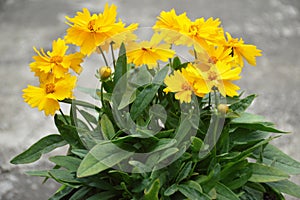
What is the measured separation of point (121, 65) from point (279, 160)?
0.35 meters

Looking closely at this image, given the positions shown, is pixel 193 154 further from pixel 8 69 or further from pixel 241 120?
pixel 8 69

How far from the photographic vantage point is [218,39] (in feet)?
2.95

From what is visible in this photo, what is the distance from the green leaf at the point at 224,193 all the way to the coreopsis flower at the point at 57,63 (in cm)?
31

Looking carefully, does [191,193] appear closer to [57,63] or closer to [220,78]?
[220,78]

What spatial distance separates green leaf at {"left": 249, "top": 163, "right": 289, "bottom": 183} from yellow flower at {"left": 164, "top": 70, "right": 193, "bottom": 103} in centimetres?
18

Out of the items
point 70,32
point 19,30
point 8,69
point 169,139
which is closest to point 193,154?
point 169,139

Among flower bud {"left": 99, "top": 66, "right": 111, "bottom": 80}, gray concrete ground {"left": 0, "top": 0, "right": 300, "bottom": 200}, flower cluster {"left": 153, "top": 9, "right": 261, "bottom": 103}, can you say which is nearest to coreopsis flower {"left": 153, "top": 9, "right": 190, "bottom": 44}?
flower cluster {"left": 153, "top": 9, "right": 261, "bottom": 103}

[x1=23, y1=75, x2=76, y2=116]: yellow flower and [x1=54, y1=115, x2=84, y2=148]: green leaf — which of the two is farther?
[x1=54, y1=115, x2=84, y2=148]: green leaf

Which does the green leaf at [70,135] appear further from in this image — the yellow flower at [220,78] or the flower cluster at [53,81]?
the yellow flower at [220,78]

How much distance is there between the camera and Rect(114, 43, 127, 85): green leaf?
91 centimetres

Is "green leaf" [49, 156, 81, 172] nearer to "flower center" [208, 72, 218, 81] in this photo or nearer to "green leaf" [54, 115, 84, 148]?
"green leaf" [54, 115, 84, 148]

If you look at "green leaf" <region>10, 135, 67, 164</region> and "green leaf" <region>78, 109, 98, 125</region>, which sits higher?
"green leaf" <region>78, 109, 98, 125</region>

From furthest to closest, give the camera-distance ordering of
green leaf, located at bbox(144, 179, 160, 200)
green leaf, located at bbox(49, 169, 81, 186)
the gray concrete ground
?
the gray concrete ground → green leaf, located at bbox(49, 169, 81, 186) → green leaf, located at bbox(144, 179, 160, 200)

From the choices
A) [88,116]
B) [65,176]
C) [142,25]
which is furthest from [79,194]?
[142,25]
